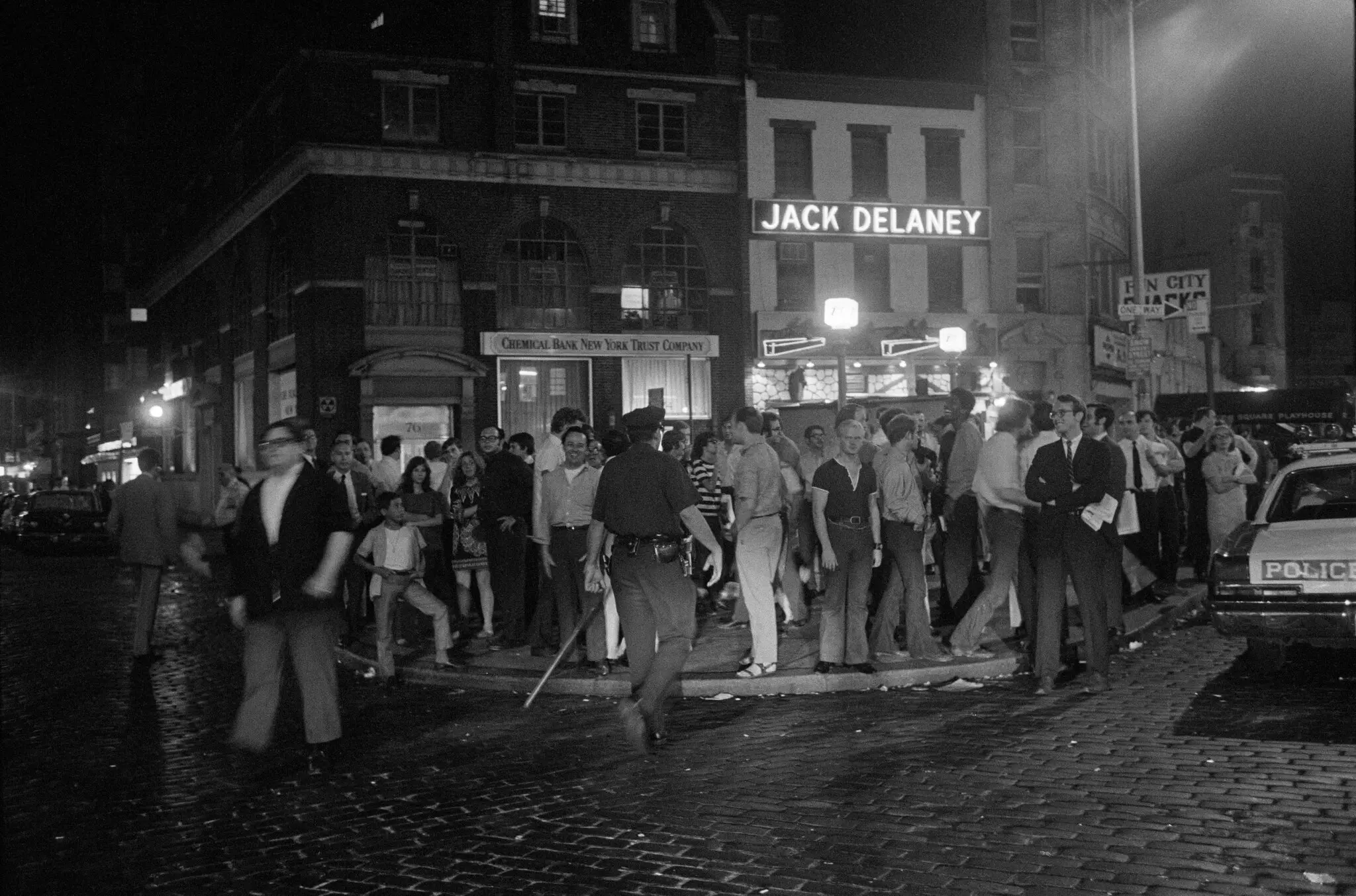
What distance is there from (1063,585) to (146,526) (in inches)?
334

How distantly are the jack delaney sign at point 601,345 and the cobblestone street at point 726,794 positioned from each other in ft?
72.7

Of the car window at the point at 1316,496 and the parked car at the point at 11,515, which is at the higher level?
the car window at the point at 1316,496

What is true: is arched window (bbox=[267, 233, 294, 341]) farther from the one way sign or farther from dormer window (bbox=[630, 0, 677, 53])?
the one way sign

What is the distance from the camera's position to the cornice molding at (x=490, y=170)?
102 feet

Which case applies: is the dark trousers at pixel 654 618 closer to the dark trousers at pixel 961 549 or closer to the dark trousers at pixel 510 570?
the dark trousers at pixel 510 570

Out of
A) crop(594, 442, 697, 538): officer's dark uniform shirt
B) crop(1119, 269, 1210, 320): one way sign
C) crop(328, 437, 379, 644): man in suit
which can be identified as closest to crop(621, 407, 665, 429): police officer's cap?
crop(594, 442, 697, 538): officer's dark uniform shirt

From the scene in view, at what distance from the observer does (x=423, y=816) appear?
615 centimetres

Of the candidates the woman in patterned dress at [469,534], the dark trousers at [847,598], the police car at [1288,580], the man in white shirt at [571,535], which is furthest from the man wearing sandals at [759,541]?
the police car at [1288,580]

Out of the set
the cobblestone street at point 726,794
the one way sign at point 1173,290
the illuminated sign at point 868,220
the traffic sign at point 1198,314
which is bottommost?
the cobblestone street at point 726,794

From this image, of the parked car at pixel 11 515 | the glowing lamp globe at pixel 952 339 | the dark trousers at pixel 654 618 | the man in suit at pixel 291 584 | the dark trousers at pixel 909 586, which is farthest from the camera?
the parked car at pixel 11 515

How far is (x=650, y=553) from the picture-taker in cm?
780

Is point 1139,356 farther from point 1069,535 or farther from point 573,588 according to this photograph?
point 573,588

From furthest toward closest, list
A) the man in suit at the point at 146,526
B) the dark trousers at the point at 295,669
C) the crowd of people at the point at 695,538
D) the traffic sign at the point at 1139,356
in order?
1. the traffic sign at the point at 1139,356
2. the man in suit at the point at 146,526
3. the crowd of people at the point at 695,538
4. the dark trousers at the point at 295,669

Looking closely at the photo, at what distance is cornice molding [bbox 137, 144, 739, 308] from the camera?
3098 cm
